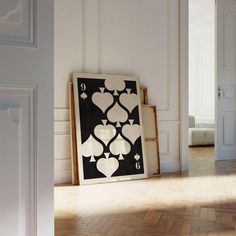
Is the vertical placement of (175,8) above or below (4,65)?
above

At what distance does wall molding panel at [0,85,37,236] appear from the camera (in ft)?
3.70

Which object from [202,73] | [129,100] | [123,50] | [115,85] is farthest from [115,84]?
[202,73]

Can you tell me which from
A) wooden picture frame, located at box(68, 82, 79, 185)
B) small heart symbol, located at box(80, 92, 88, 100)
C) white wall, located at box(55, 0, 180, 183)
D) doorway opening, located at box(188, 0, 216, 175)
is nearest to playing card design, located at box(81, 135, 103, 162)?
wooden picture frame, located at box(68, 82, 79, 185)

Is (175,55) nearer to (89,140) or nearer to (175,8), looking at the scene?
(175,8)

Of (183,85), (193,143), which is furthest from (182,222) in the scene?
(193,143)

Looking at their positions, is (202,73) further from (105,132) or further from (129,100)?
(105,132)

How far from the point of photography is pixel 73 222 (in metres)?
2.42

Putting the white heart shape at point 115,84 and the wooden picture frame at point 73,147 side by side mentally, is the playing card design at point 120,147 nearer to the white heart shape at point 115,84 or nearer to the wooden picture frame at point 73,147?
the wooden picture frame at point 73,147

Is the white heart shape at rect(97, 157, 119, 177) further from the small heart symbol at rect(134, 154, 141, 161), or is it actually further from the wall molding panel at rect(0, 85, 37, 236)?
the wall molding panel at rect(0, 85, 37, 236)

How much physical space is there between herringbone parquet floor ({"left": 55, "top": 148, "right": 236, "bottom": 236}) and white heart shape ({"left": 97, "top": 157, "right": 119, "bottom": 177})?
212 millimetres

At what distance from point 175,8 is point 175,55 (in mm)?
666

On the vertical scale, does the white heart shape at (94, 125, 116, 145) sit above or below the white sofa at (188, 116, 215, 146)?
above

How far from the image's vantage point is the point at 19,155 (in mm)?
1164

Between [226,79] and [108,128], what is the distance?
109 inches
